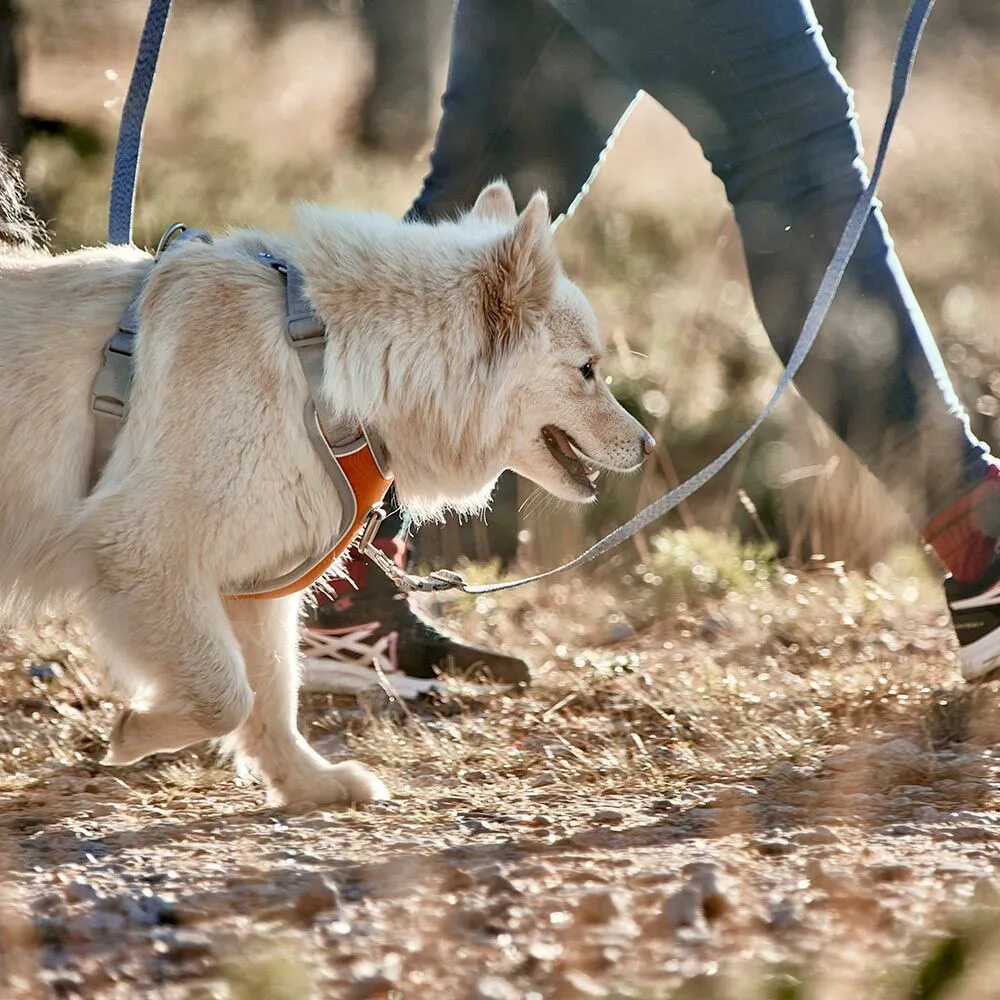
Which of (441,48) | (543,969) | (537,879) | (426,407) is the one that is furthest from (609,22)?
(441,48)

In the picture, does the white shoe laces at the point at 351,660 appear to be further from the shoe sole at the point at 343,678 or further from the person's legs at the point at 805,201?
the person's legs at the point at 805,201

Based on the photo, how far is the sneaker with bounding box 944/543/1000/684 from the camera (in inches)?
134

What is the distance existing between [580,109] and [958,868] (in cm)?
222

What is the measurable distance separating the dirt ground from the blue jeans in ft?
2.14

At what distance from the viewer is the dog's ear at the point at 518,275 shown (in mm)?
3064

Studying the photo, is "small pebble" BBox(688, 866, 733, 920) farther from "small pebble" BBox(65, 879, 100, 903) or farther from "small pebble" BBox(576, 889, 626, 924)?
"small pebble" BBox(65, 879, 100, 903)

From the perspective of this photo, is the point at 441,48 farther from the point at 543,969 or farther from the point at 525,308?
the point at 543,969

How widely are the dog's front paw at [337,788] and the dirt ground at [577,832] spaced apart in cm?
10

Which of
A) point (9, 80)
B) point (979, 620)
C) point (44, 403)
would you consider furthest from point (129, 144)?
point (9, 80)

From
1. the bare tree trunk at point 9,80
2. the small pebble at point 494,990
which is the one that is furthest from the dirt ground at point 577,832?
the bare tree trunk at point 9,80

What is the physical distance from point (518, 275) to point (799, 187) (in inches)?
31.9

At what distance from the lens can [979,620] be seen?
11.3 feet

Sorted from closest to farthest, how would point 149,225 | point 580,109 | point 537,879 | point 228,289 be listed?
1. point 537,879
2. point 228,289
3. point 580,109
4. point 149,225

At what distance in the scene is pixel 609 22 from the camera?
3.43 m
